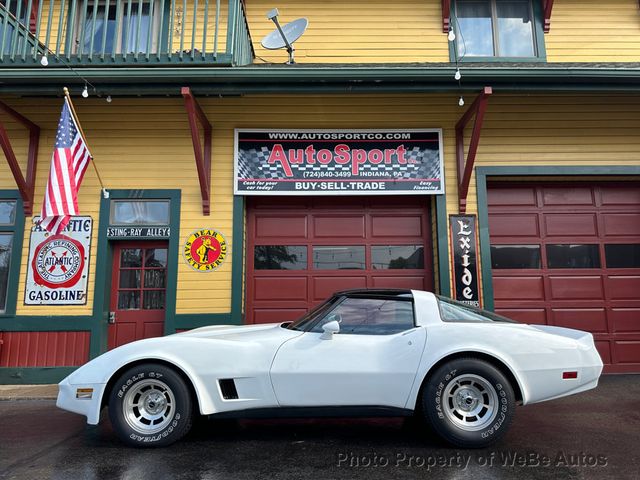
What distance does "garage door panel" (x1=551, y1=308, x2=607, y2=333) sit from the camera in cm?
726

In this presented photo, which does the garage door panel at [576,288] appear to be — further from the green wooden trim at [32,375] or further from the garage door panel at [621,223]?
the green wooden trim at [32,375]

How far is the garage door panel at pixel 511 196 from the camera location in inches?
302

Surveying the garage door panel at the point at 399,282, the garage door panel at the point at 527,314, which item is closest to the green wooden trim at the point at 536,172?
the garage door panel at the point at 527,314

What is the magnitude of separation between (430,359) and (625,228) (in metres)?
5.93

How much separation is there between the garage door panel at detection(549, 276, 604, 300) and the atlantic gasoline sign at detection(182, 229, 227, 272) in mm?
5473

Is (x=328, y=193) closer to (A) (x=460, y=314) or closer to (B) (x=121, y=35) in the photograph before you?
(A) (x=460, y=314)

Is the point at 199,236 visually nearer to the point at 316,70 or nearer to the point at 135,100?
the point at 135,100

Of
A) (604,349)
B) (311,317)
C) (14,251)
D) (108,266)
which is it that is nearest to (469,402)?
(311,317)

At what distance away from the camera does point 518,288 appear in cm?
738

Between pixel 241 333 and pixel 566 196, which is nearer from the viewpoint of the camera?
pixel 241 333

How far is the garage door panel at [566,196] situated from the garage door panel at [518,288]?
138 centimetres

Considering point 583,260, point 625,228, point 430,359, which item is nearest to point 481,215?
point 583,260

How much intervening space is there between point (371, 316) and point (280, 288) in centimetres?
364

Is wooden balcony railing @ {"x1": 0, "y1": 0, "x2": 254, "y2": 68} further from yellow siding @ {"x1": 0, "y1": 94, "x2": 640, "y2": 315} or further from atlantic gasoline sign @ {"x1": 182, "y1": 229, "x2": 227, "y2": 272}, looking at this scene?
atlantic gasoline sign @ {"x1": 182, "y1": 229, "x2": 227, "y2": 272}
